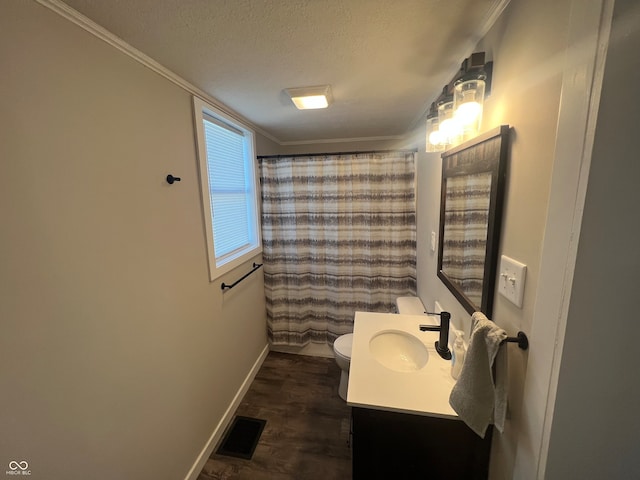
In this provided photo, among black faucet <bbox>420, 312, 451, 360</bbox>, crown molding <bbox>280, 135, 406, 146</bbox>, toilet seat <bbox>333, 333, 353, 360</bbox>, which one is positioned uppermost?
crown molding <bbox>280, 135, 406, 146</bbox>

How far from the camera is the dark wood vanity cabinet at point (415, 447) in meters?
0.96

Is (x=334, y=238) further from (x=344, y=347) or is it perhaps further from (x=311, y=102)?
(x=311, y=102)

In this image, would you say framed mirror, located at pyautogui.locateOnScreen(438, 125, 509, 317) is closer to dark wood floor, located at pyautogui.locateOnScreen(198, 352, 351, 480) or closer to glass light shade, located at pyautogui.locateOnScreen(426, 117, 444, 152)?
glass light shade, located at pyautogui.locateOnScreen(426, 117, 444, 152)

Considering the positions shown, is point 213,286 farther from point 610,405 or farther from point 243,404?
point 610,405

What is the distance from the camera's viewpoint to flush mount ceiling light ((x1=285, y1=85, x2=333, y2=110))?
1430 millimetres

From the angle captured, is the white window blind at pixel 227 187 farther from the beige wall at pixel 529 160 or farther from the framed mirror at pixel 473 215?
the beige wall at pixel 529 160

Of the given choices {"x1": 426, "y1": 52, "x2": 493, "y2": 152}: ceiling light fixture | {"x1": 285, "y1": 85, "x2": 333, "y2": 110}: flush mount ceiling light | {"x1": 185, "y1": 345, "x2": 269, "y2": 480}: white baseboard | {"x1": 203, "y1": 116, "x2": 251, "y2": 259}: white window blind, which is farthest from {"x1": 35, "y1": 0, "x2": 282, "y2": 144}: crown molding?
{"x1": 185, "y1": 345, "x2": 269, "y2": 480}: white baseboard

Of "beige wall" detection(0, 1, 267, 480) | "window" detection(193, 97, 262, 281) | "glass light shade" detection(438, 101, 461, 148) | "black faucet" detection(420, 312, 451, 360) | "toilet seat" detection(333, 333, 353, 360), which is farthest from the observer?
"toilet seat" detection(333, 333, 353, 360)

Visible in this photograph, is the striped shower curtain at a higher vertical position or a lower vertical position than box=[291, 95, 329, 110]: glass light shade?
lower

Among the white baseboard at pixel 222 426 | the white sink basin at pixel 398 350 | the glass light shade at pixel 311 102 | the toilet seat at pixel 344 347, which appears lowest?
the white baseboard at pixel 222 426

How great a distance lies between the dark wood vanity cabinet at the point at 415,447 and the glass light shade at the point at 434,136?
124cm

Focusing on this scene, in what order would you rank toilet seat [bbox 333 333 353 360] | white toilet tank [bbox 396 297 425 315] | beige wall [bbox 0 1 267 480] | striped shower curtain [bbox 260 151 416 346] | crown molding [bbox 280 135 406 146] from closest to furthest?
beige wall [bbox 0 1 267 480] → toilet seat [bbox 333 333 353 360] → white toilet tank [bbox 396 297 425 315] → striped shower curtain [bbox 260 151 416 346] → crown molding [bbox 280 135 406 146]

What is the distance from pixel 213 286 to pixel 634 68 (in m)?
1.91

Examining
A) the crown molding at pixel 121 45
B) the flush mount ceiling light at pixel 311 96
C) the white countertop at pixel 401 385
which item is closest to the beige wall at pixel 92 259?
the crown molding at pixel 121 45
